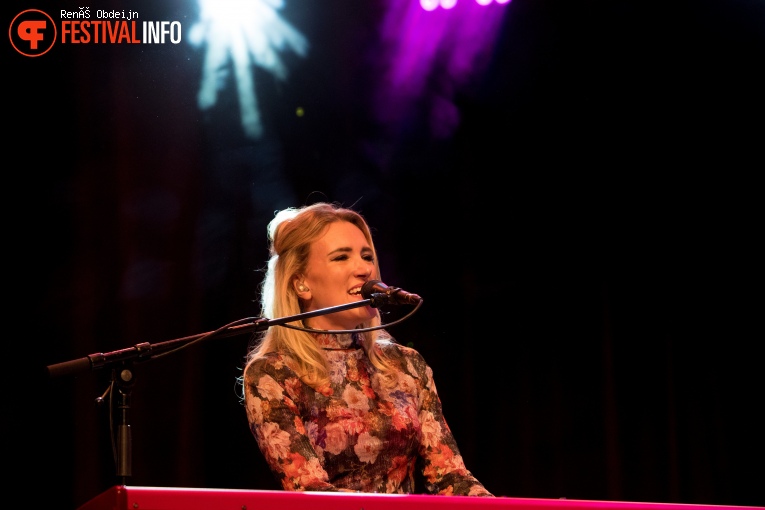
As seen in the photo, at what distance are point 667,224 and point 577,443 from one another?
124 centimetres

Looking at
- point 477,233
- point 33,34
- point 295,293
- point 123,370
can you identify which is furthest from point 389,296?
point 33,34

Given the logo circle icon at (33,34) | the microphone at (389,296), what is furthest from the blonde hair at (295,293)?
the logo circle icon at (33,34)

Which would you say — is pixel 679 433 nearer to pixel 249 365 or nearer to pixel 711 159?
pixel 711 159

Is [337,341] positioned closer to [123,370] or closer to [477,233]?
[123,370]

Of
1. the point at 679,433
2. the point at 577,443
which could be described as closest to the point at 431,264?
the point at 577,443

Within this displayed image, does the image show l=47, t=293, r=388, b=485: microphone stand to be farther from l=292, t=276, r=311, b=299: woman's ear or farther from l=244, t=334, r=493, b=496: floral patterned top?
l=292, t=276, r=311, b=299: woman's ear

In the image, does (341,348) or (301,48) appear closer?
(341,348)

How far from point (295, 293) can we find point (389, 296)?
0.90m

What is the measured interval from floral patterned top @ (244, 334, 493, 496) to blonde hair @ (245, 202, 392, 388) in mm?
48

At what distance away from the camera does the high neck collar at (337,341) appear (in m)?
3.25

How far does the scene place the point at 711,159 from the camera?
468 centimetres

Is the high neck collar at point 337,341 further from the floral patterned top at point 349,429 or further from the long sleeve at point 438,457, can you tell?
the long sleeve at point 438,457

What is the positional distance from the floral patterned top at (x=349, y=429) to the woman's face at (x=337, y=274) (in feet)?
0.40

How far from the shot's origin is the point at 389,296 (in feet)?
8.30
